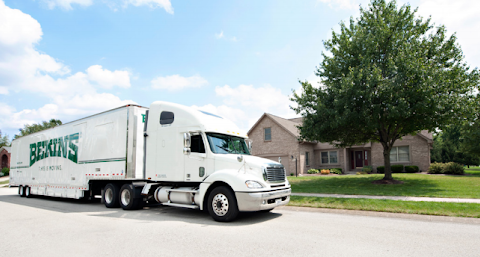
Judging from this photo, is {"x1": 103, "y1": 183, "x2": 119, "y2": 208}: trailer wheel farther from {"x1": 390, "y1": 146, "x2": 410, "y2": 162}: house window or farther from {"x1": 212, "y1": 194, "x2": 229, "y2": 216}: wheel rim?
{"x1": 390, "y1": 146, "x2": 410, "y2": 162}: house window

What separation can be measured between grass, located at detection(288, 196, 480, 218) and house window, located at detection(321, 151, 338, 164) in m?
20.2

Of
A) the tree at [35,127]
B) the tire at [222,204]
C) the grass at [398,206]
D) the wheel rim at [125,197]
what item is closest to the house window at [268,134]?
the grass at [398,206]

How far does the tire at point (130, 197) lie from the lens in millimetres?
10102

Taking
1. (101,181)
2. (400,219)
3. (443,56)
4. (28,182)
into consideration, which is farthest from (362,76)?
(28,182)

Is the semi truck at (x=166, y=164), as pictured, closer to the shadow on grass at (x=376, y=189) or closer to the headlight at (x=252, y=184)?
the headlight at (x=252, y=184)

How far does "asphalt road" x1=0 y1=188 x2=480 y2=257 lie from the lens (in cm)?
515

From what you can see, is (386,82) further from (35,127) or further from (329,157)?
(35,127)

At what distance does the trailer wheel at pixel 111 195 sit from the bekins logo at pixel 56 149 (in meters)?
2.55

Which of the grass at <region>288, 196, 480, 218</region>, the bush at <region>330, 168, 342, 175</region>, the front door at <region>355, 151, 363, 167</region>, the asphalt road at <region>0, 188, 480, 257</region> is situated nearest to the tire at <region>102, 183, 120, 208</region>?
the asphalt road at <region>0, 188, 480, 257</region>

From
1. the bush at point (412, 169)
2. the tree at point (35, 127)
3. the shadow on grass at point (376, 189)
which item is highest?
Result: the tree at point (35, 127)

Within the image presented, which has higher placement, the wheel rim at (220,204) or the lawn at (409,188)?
the wheel rim at (220,204)

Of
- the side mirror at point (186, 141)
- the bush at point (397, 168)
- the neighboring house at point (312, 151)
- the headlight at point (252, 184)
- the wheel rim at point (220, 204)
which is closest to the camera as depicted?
the headlight at point (252, 184)

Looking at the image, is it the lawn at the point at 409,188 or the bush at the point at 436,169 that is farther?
the bush at the point at 436,169

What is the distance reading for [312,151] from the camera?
31.6 m
